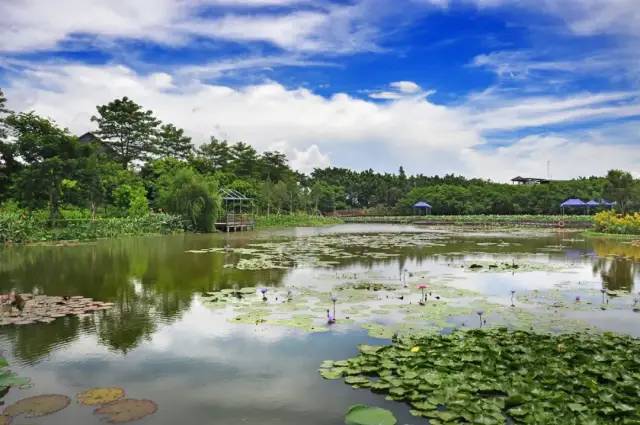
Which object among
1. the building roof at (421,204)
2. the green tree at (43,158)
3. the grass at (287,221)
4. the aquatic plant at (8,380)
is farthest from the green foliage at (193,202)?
the building roof at (421,204)

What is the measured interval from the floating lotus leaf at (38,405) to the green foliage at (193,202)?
25566 mm

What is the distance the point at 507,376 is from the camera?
16.3ft

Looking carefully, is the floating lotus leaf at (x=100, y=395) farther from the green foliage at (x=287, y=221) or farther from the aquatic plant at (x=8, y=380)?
the green foliage at (x=287, y=221)

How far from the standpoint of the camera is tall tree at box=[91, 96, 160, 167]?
39.3 m

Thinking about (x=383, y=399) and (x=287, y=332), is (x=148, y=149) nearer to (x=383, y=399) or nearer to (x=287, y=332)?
(x=287, y=332)

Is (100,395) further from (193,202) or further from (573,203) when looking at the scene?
(573,203)

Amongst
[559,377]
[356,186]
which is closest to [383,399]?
[559,377]

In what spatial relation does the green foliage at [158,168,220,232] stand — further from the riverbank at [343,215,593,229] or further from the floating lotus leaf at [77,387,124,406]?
the riverbank at [343,215,593,229]

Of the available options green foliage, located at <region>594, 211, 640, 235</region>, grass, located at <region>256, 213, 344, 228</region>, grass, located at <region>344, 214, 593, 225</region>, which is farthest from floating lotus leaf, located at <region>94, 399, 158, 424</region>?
grass, located at <region>344, 214, 593, 225</region>

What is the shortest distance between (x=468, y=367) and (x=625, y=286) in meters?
7.71

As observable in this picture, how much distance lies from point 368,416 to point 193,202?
27146 millimetres

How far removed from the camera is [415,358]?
552cm

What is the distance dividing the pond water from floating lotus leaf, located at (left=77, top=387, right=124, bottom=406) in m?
0.09

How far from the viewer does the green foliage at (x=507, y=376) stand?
4.19m
